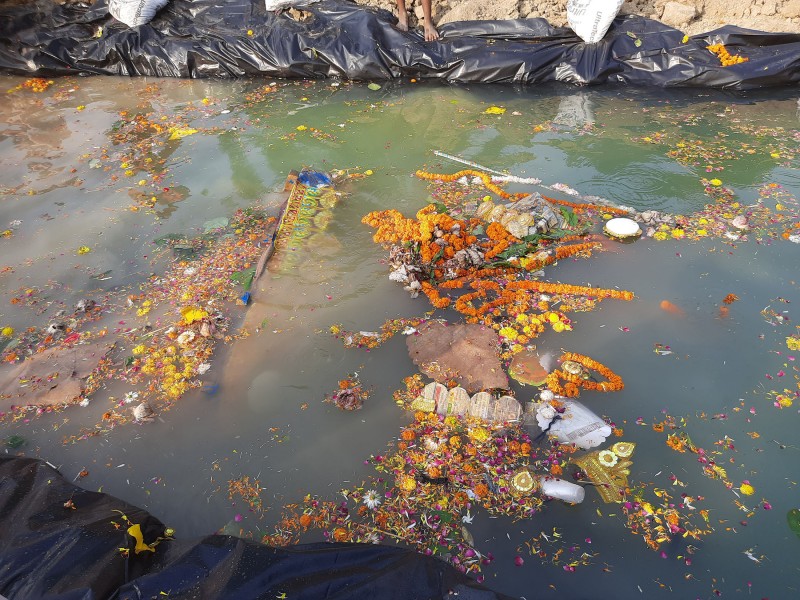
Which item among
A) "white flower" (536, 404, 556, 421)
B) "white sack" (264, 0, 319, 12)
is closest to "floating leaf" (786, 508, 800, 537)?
"white flower" (536, 404, 556, 421)

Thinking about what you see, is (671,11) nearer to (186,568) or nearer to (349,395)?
(349,395)

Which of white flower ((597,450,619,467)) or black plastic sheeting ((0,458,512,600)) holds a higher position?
black plastic sheeting ((0,458,512,600))

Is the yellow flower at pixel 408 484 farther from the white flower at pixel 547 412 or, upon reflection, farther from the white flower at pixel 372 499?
the white flower at pixel 547 412

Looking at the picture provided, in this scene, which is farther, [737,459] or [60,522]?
[737,459]

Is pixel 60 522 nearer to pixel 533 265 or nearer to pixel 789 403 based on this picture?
pixel 533 265

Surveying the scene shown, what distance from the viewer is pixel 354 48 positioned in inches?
229

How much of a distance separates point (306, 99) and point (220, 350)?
3930 millimetres

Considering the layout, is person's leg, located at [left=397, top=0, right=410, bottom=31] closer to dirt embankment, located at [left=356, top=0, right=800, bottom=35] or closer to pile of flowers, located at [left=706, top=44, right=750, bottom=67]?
dirt embankment, located at [left=356, top=0, right=800, bottom=35]

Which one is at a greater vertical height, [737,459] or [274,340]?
[274,340]

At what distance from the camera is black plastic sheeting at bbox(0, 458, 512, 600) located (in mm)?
1620

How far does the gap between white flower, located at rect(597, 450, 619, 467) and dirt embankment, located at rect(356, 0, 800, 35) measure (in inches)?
212

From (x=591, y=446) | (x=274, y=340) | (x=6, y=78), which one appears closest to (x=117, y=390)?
(x=274, y=340)

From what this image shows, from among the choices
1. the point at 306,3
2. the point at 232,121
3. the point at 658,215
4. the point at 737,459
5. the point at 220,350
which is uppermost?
the point at 306,3

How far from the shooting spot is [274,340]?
10.2 ft
